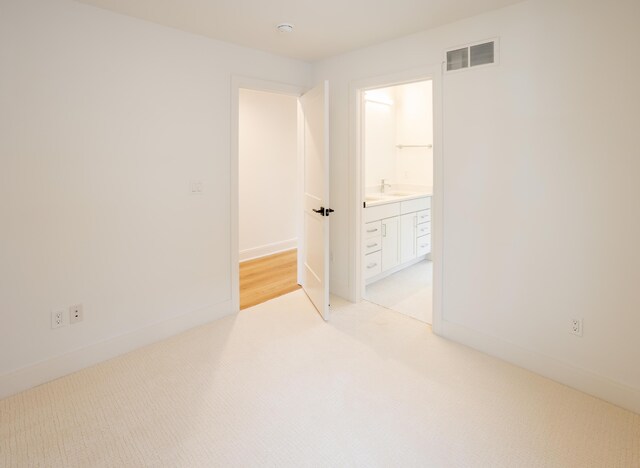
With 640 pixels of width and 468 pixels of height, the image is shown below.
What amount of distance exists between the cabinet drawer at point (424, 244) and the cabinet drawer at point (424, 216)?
22 cm

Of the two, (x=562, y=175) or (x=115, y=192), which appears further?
(x=115, y=192)

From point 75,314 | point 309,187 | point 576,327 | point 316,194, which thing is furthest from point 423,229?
point 75,314

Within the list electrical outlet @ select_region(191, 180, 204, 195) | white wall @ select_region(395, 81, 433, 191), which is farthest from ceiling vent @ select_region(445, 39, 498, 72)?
white wall @ select_region(395, 81, 433, 191)

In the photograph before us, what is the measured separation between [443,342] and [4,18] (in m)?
3.37

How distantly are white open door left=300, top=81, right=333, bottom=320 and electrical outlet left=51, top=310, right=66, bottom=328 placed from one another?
1.84 metres

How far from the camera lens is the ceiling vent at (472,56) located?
233 cm

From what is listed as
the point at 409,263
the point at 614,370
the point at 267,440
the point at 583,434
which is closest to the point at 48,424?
the point at 267,440

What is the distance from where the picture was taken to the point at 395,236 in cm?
414

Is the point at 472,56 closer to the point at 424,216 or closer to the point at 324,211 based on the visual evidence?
the point at 324,211

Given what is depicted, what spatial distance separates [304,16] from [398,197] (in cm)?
236

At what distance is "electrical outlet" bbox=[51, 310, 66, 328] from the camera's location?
2.24 meters

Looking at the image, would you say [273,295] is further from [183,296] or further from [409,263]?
[409,263]

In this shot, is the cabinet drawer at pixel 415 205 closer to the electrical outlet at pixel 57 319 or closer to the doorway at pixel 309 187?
the doorway at pixel 309 187

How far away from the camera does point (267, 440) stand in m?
1.73
